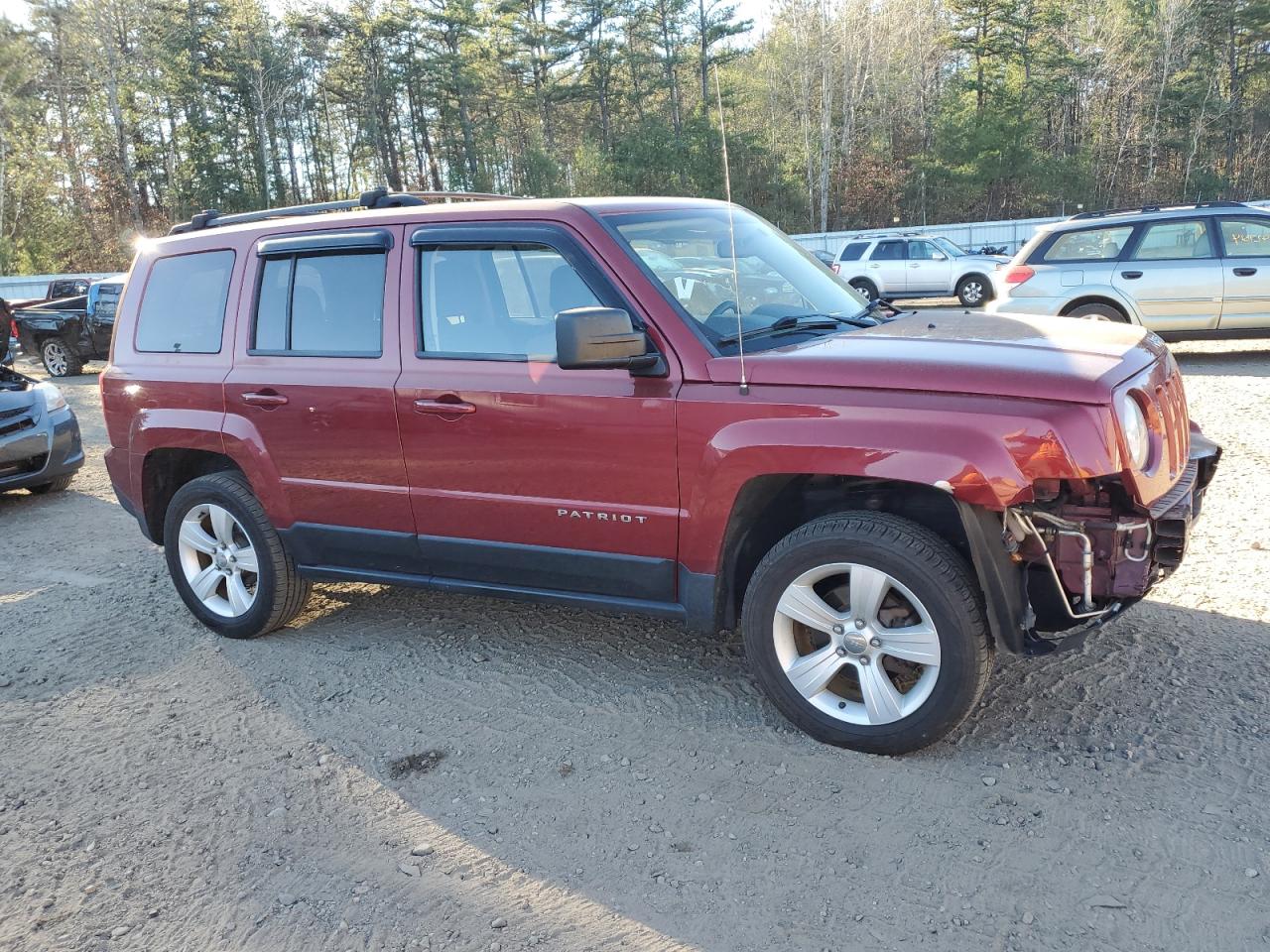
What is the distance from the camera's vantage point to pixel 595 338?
3191 millimetres

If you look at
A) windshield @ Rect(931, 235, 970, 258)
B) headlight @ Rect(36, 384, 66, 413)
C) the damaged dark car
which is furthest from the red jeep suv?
windshield @ Rect(931, 235, 970, 258)

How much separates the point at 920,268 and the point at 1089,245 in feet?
32.4

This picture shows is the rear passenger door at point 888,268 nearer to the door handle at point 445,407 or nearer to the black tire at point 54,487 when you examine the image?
the black tire at point 54,487

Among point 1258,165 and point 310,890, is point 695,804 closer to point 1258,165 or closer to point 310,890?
point 310,890

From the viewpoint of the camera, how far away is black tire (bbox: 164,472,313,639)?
456cm

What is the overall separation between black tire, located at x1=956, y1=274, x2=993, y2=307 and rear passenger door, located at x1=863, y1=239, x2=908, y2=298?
1.17 m

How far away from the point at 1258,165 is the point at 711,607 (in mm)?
49761

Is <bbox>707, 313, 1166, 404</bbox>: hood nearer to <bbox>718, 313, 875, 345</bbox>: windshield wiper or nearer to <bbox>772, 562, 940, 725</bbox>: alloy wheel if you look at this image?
<bbox>718, 313, 875, 345</bbox>: windshield wiper

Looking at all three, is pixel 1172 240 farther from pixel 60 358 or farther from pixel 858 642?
pixel 60 358

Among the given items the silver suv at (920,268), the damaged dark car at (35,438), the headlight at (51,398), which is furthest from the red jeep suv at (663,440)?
the silver suv at (920,268)

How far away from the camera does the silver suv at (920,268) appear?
787 inches

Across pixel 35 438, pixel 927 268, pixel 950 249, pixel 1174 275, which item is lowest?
pixel 35 438

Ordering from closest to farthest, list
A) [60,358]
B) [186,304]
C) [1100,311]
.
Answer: [186,304], [1100,311], [60,358]

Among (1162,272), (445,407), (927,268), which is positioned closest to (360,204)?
(445,407)
